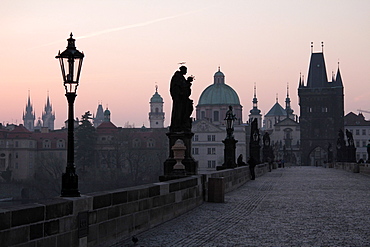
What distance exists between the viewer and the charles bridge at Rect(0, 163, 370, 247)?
8188mm

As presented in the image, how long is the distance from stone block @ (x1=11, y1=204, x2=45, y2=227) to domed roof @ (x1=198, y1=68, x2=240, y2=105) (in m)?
149

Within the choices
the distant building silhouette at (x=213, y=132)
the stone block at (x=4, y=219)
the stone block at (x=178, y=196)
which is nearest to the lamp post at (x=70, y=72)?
the stone block at (x=4, y=219)

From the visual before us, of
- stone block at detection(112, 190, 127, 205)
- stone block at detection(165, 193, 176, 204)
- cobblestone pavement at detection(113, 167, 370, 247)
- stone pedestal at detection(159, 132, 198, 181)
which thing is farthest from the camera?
stone pedestal at detection(159, 132, 198, 181)

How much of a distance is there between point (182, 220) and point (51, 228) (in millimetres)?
6091

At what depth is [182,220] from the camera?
14133 mm

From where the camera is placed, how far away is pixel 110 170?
112 m

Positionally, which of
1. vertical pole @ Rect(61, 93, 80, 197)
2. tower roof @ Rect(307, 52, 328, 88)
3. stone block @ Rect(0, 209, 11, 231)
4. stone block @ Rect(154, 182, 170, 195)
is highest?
tower roof @ Rect(307, 52, 328, 88)

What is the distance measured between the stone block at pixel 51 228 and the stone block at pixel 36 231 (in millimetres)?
98

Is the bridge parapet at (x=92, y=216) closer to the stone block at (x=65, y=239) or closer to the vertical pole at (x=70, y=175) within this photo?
the stone block at (x=65, y=239)

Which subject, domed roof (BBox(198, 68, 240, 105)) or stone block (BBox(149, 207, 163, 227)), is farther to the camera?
domed roof (BBox(198, 68, 240, 105))

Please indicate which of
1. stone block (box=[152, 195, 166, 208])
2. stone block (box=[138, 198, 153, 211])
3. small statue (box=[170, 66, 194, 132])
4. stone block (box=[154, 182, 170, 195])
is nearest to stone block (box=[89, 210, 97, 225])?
stone block (box=[138, 198, 153, 211])

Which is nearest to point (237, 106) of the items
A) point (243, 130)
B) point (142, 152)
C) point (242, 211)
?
point (243, 130)

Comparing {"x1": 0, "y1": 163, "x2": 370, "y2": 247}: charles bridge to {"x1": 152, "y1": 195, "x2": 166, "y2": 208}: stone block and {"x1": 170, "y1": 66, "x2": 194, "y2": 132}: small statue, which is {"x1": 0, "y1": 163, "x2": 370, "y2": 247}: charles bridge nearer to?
{"x1": 152, "y1": 195, "x2": 166, "y2": 208}: stone block

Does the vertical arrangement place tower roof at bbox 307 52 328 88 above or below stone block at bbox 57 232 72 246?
above
